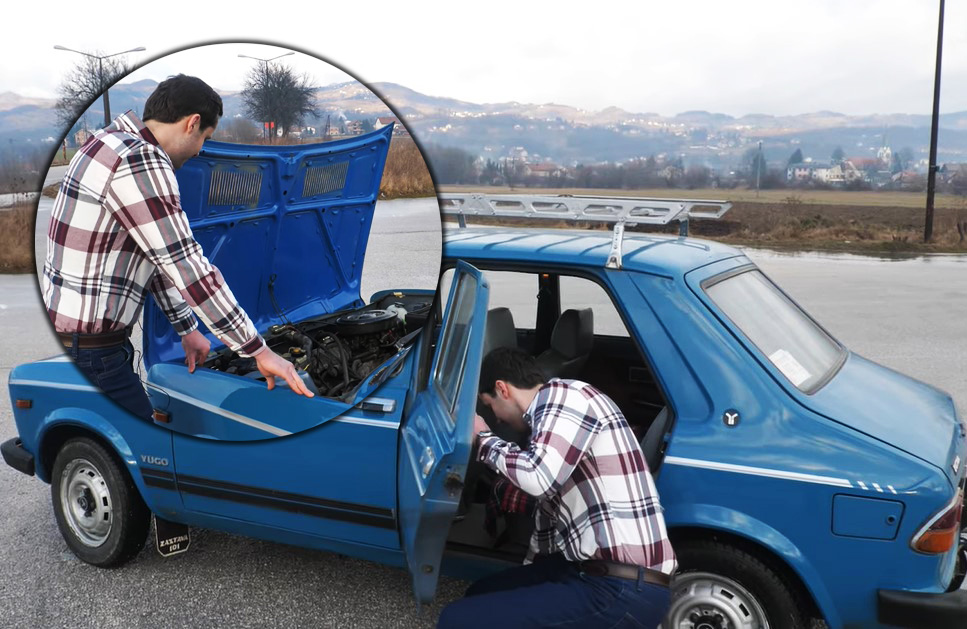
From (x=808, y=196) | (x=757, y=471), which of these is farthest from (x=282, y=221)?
(x=808, y=196)

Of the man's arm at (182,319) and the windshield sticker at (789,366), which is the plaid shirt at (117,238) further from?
the windshield sticker at (789,366)

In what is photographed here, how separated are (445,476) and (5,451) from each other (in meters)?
2.88

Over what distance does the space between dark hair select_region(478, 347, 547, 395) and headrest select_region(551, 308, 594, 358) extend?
1.09 m

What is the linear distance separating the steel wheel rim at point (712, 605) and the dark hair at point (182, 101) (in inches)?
83.9

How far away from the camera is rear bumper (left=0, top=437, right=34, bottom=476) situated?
3.67m

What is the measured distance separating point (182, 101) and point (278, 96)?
122mm

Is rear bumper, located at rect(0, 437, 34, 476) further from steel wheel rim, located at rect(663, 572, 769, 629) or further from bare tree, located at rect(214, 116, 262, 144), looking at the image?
bare tree, located at rect(214, 116, 262, 144)

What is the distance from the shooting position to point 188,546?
3.74 m

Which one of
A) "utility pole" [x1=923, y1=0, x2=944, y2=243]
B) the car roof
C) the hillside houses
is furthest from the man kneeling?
the hillside houses

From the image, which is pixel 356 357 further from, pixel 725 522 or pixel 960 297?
pixel 960 297

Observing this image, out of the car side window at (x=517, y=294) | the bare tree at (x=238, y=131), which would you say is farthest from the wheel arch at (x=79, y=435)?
the bare tree at (x=238, y=131)

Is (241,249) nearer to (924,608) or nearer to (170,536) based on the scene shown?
(924,608)

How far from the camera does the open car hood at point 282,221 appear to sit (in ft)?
3.46

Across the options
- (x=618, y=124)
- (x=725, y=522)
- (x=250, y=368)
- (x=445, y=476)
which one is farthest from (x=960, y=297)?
(x=618, y=124)
